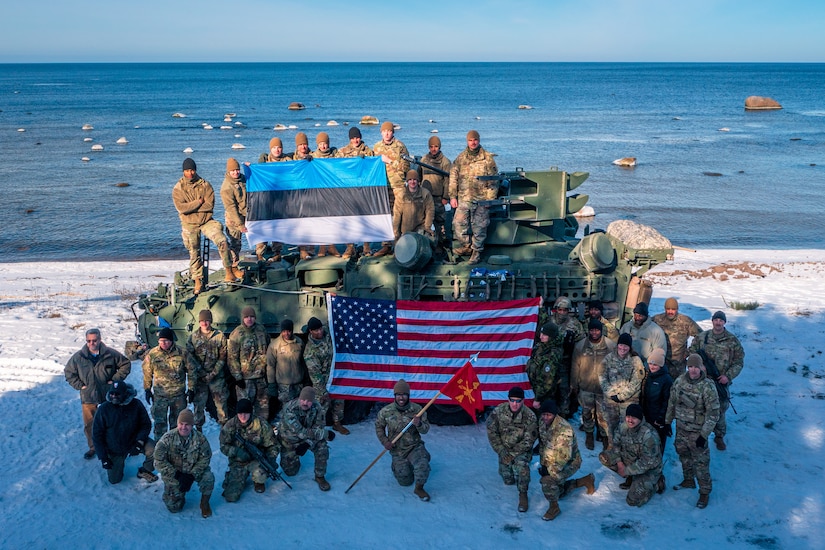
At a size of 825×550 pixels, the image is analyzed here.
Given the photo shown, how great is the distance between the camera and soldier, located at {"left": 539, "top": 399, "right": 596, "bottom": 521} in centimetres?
878

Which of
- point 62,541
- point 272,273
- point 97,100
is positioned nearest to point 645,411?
point 272,273

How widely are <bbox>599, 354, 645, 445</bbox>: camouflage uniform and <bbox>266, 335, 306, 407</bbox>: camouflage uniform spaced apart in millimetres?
4066

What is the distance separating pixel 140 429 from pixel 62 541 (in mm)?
1563

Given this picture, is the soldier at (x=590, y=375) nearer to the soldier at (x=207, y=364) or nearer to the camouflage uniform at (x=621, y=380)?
the camouflage uniform at (x=621, y=380)

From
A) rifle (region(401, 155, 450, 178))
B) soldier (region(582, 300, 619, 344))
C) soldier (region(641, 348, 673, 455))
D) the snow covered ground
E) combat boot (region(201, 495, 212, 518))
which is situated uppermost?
rifle (region(401, 155, 450, 178))

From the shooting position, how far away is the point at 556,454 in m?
8.80

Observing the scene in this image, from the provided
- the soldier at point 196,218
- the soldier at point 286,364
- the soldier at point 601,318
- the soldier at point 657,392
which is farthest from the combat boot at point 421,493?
the soldier at point 196,218

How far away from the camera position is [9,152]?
5553cm

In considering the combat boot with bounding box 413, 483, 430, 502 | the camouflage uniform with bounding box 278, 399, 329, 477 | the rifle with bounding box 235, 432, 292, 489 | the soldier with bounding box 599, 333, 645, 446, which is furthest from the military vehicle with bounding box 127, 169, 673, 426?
the combat boot with bounding box 413, 483, 430, 502

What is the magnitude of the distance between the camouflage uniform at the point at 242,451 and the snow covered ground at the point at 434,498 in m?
0.20

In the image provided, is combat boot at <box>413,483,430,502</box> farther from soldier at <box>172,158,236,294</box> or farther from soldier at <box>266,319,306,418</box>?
soldier at <box>172,158,236,294</box>

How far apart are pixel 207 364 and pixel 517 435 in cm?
431

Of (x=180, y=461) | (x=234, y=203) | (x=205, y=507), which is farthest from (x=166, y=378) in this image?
(x=234, y=203)

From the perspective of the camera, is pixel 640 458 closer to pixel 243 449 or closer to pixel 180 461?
pixel 243 449
